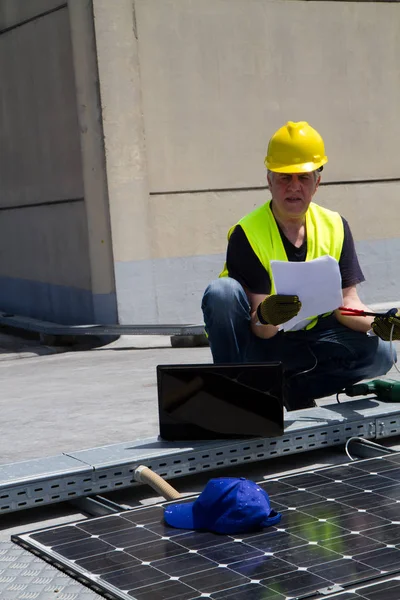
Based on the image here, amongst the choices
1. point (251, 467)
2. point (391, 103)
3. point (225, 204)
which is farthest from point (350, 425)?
point (391, 103)

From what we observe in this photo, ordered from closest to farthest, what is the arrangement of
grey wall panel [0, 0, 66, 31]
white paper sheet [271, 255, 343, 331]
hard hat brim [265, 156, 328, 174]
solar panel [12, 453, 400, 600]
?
solar panel [12, 453, 400, 600]
white paper sheet [271, 255, 343, 331]
hard hat brim [265, 156, 328, 174]
grey wall panel [0, 0, 66, 31]

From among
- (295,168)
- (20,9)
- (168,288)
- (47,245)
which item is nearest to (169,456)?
(295,168)

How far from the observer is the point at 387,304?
9.71 meters

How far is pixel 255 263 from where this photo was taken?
16.0ft

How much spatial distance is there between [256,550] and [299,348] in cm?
171

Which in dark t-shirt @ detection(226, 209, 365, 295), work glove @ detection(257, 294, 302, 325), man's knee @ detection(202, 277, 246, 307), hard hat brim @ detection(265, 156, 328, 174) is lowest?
work glove @ detection(257, 294, 302, 325)

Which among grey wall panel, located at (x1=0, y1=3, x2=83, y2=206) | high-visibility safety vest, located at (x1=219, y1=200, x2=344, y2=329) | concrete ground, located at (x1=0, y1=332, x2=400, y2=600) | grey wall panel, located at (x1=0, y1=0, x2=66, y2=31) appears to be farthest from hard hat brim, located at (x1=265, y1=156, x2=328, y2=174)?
grey wall panel, located at (x1=0, y1=0, x2=66, y2=31)

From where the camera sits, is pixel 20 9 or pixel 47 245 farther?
pixel 47 245

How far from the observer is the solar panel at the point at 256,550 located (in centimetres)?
318

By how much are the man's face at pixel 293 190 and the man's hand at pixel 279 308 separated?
1.71 ft

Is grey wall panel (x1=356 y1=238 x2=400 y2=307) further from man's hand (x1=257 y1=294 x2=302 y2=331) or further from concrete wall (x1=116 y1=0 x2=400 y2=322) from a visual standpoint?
man's hand (x1=257 y1=294 x2=302 y2=331)

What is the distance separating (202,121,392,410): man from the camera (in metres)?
4.82

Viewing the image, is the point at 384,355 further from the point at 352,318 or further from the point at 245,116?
the point at 245,116

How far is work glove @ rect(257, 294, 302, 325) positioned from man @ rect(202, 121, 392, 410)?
2.8 inches
